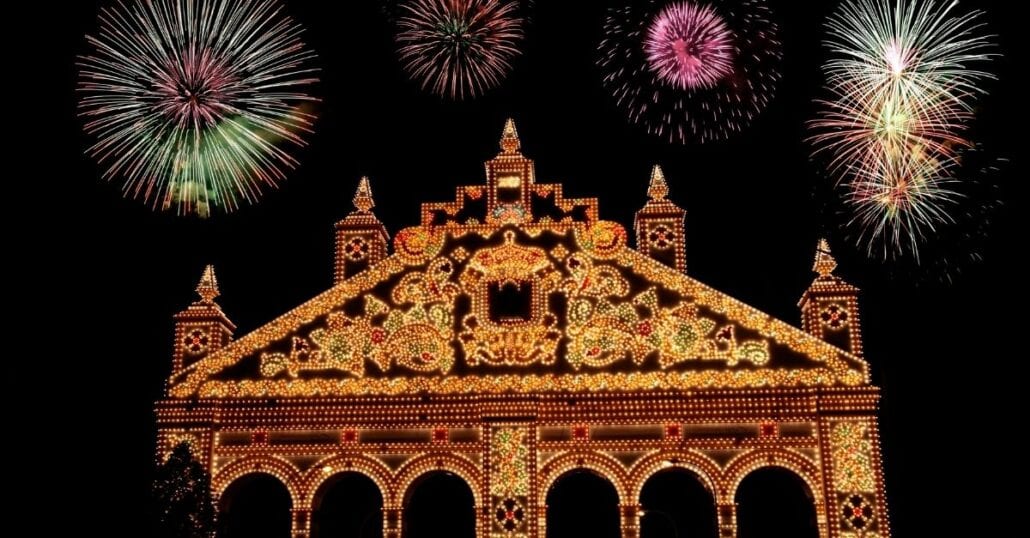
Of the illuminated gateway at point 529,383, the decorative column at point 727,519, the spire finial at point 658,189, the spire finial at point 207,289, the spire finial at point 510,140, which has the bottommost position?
the decorative column at point 727,519

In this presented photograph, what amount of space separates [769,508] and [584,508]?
4.28 m

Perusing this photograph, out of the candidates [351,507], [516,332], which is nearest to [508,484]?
[516,332]

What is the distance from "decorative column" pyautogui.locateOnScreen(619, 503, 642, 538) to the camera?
21.5 meters

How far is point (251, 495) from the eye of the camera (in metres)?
25.7

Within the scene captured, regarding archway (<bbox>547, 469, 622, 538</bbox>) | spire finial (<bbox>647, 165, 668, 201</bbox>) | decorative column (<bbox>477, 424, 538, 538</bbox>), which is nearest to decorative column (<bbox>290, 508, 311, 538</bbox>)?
decorative column (<bbox>477, 424, 538, 538</bbox>)

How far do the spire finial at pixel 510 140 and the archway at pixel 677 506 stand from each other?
803 cm

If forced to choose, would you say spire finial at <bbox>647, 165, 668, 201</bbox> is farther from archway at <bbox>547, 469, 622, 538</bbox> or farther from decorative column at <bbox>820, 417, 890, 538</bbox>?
archway at <bbox>547, 469, 622, 538</bbox>

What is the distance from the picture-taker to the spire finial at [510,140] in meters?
24.6

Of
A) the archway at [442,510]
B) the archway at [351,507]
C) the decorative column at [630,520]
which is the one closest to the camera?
the decorative column at [630,520]

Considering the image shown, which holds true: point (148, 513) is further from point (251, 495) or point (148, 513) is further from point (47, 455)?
point (251, 495)

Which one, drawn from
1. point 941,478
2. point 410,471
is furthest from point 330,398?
point 941,478

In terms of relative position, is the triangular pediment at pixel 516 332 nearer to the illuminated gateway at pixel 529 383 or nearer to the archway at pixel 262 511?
the illuminated gateway at pixel 529 383

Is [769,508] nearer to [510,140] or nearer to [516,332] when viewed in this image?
[516,332]

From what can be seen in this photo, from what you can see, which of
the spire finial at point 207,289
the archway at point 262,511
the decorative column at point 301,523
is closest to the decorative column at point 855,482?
the decorative column at point 301,523
